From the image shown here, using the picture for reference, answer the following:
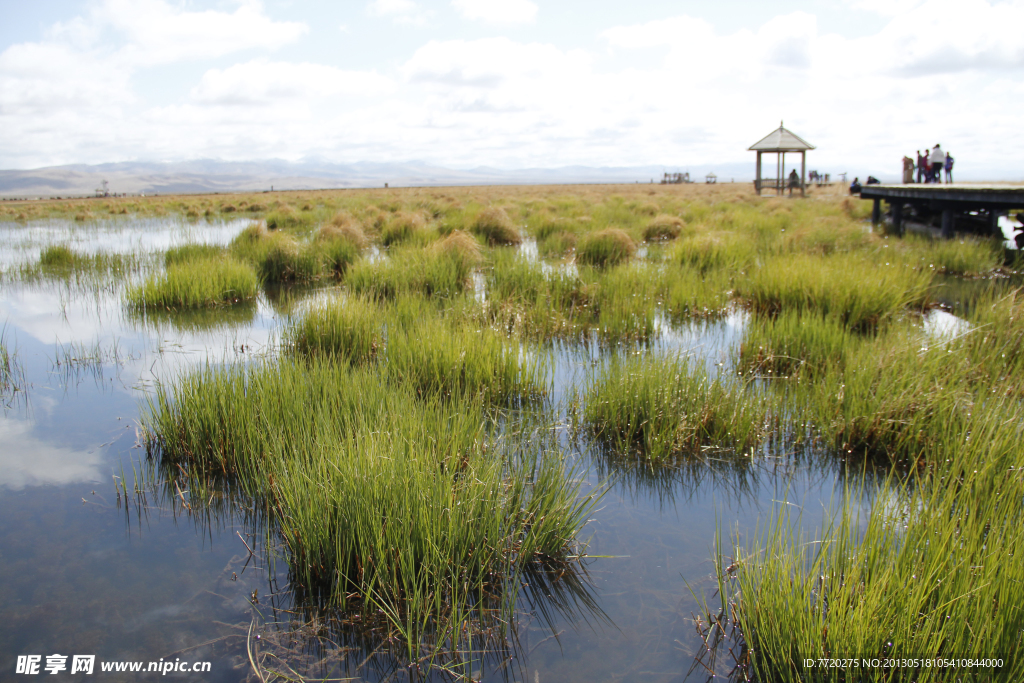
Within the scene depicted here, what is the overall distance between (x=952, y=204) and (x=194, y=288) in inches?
580

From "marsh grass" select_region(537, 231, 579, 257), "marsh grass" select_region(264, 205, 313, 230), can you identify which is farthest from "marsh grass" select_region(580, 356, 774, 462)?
"marsh grass" select_region(264, 205, 313, 230)

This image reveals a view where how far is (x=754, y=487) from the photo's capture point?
12.6 feet

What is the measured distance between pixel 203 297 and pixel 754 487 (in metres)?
8.38

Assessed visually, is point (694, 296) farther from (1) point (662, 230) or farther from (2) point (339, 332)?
(1) point (662, 230)

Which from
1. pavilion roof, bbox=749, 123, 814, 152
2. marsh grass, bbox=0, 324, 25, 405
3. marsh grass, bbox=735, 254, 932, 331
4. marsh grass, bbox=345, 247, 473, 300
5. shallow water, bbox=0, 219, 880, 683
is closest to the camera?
shallow water, bbox=0, 219, 880, 683

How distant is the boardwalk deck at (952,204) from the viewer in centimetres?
1067

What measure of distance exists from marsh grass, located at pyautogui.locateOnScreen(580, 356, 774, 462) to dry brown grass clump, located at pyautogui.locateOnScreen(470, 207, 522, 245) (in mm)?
10369

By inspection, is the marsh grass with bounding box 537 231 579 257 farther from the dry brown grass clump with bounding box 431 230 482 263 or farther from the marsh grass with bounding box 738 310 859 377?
the marsh grass with bounding box 738 310 859 377

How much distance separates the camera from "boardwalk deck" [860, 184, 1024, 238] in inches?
420

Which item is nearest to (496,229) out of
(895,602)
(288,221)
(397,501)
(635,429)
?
(288,221)

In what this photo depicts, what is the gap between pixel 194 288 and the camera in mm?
9070

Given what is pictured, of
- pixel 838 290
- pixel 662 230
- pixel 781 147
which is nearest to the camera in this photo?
pixel 838 290

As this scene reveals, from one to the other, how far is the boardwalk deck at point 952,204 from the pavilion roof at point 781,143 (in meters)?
13.0

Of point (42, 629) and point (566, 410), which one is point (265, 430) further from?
point (566, 410)
